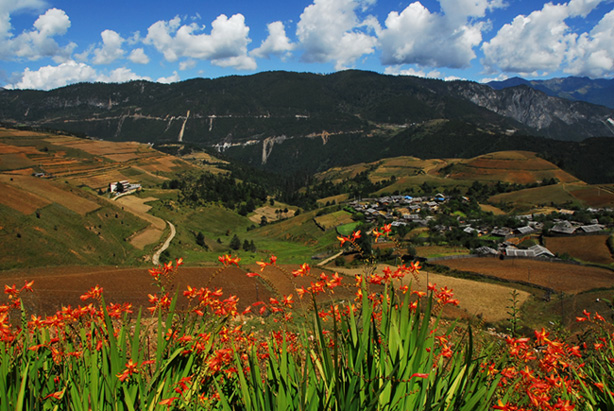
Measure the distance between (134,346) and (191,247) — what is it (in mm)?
60074

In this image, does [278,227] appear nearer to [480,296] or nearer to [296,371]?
[480,296]

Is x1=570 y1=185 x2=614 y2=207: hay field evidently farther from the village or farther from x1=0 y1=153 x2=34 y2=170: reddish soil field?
x1=0 y1=153 x2=34 y2=170: reddish soil field

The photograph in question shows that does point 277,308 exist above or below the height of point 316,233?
above

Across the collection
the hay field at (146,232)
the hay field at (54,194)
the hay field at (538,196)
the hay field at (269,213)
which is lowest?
the hay field at (269,213)

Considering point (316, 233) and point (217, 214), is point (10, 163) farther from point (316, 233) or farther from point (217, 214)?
point (316, 233)

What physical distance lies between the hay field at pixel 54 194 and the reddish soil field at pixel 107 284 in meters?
29.4

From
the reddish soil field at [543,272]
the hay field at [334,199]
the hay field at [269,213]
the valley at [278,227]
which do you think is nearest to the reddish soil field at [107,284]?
the valley at [278,227]

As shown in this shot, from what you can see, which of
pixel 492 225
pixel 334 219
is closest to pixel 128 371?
pixel 492 225

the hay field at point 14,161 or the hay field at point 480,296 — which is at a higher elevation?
the hay field at point 14,161

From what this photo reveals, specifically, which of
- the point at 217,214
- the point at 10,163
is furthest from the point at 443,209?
the point at 10,163

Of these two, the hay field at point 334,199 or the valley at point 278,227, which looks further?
the hay field at point 334,199

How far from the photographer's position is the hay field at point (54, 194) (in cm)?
5725

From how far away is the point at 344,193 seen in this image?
510 ft

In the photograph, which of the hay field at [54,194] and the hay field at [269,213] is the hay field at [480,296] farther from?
the hay field at [269,213]
